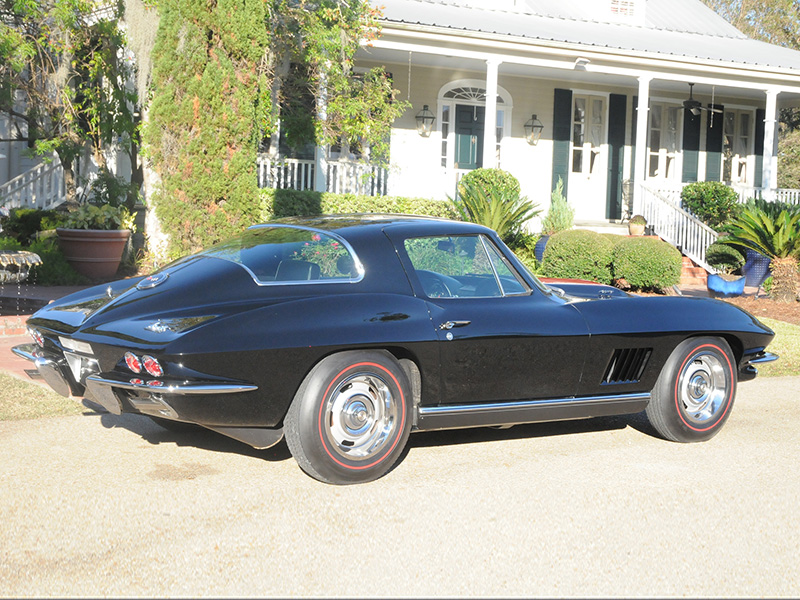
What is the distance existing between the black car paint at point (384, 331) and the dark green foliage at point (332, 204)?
969 centimetres

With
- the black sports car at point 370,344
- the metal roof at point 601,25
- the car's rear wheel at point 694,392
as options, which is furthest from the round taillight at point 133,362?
the metal roof at point 601,25

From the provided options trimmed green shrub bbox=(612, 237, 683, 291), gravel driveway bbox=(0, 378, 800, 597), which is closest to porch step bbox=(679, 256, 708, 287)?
trimmed green shrub bbox=(612, 237, 683, 291)

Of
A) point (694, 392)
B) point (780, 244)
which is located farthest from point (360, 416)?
point (780, 244)

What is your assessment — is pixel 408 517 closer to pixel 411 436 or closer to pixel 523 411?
pixel 523 411

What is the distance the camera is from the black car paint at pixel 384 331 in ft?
14.9

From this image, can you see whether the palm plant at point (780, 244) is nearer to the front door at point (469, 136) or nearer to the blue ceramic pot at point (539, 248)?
the blue ceramic pot at point (539, 248)

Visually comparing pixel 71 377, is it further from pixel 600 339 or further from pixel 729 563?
pixel 729 563

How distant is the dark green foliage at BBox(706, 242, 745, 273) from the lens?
17250 millimetres

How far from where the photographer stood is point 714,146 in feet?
75.9

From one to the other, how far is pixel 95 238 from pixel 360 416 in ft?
31.6

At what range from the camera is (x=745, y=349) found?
246 inches

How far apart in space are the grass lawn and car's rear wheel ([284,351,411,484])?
2.40m

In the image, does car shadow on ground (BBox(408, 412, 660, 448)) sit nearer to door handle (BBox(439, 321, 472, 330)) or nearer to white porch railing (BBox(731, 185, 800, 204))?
door handle (BBox(439, 321, 472, 330))

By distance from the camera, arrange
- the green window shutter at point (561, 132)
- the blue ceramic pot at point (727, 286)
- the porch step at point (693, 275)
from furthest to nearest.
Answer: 1. the green window shutter at point (561, 132)
2. the porch step at point (693, 275)
3. the blue ceramic pot at point (727, 286)
